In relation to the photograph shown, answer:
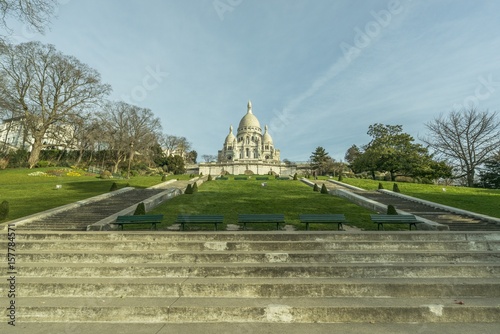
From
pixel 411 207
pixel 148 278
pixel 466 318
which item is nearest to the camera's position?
pixel 466 318

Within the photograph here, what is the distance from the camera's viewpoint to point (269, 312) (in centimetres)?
437

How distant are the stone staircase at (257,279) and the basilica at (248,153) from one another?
202 ft

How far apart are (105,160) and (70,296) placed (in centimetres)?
5032

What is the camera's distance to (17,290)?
5.09 meters

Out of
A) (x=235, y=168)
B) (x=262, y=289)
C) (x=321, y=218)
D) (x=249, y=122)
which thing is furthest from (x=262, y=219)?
(x=249, y=122)

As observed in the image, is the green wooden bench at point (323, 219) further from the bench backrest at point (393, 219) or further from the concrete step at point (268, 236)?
the concrete step at point (268, 236)

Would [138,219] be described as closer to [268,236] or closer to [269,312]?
[268,236]

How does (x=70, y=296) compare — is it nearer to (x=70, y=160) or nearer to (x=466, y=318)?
(x=466, y=318)

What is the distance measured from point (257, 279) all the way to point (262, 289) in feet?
1.58

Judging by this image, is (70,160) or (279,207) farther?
(70,160)

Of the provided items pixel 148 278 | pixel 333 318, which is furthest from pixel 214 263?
pixel 333 318

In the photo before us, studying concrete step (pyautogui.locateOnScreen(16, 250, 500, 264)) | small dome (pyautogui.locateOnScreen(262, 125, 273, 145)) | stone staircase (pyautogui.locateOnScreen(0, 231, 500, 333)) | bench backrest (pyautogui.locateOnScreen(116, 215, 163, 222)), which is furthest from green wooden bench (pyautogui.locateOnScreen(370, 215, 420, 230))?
small dome (pyautogui.locateOnScreen(262, 125, 273, 145))

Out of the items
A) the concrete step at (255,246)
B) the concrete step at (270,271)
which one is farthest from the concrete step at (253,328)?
the concrete step at (255,246)

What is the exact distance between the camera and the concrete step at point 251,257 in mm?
6324
